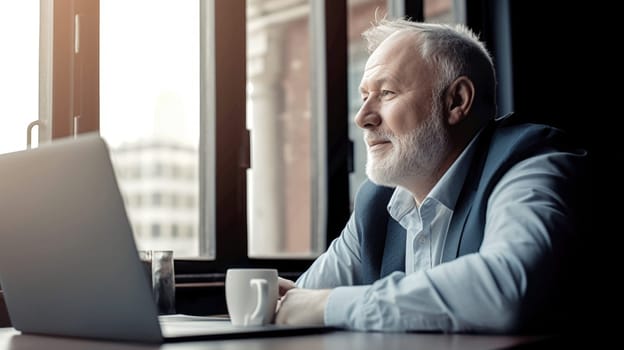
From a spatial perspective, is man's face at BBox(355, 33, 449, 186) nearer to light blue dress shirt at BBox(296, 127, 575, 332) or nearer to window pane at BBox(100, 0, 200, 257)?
light blue dress shirt at BBox(296, 127, 575, 332)

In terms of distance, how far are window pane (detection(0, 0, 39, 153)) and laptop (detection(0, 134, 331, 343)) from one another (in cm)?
95

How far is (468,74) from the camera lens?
1.84m

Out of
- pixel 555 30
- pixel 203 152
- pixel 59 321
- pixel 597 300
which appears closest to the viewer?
pixel 59 321

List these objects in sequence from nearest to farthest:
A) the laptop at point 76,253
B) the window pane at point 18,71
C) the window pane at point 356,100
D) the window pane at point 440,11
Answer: the laptop at point 76,253, the window pane at point 18,71, the window pane at point 356,100, the window pane at point 440,11

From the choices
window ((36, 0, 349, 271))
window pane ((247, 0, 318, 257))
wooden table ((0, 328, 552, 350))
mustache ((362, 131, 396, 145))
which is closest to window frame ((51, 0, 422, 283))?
window ((36, 0, 349, 271))

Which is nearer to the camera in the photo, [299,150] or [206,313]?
[206,313]

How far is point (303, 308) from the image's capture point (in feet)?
4.19

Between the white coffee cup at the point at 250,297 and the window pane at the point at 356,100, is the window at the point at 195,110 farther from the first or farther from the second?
the white coffee cup at the point at 250,297

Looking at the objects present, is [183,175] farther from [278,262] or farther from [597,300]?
[597,300]

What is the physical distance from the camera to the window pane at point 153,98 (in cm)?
232

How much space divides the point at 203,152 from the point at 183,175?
311 millimetres

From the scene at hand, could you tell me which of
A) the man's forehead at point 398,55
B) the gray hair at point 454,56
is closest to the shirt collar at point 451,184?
the gray hair at point 454,56

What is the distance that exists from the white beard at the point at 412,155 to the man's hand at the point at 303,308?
571mm

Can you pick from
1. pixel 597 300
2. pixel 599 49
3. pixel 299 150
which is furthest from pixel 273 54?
pixel 597 300
